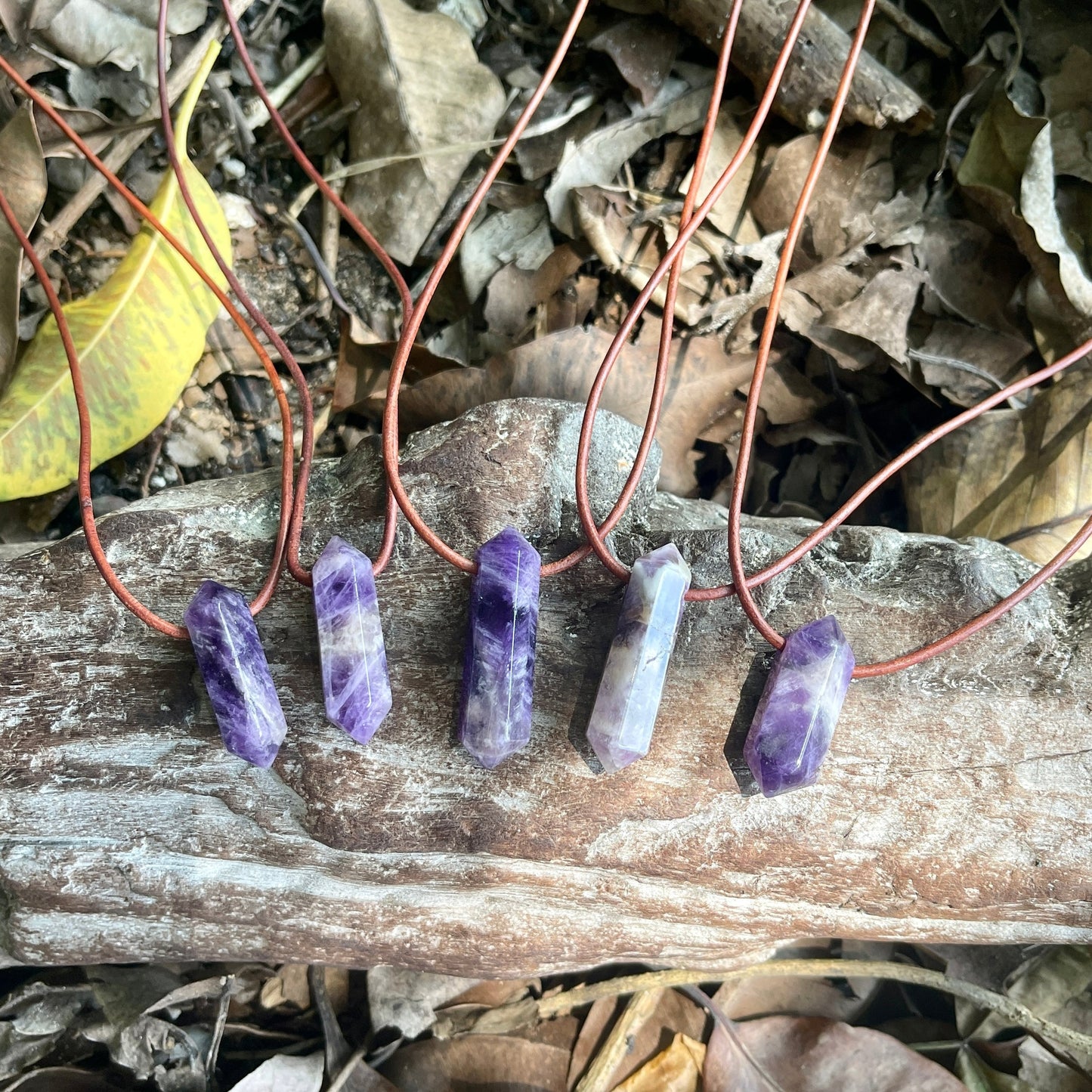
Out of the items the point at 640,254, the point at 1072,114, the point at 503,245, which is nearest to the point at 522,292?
the point at 503,245

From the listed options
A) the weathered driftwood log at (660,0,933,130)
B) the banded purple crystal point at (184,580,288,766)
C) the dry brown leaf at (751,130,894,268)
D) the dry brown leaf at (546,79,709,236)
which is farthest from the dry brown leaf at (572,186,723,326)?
the banded purple crystal point at (184,580,288,766)

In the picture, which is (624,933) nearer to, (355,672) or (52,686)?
(355,672)

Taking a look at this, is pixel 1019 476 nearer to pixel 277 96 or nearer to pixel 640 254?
pixel 640 254

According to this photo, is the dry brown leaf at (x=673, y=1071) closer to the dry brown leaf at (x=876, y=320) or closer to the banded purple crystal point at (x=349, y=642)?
the banded purple crystal point at (x=349, y=642)

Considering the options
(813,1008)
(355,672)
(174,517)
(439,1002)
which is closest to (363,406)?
(174,517)

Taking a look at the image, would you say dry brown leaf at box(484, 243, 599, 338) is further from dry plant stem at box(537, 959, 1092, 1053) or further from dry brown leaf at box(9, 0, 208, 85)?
dry plant stem at box(537, 959, 1092, 1053)

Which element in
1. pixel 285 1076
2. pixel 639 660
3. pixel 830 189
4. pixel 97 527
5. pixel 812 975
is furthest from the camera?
pixel 830 189

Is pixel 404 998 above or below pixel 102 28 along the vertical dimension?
below
